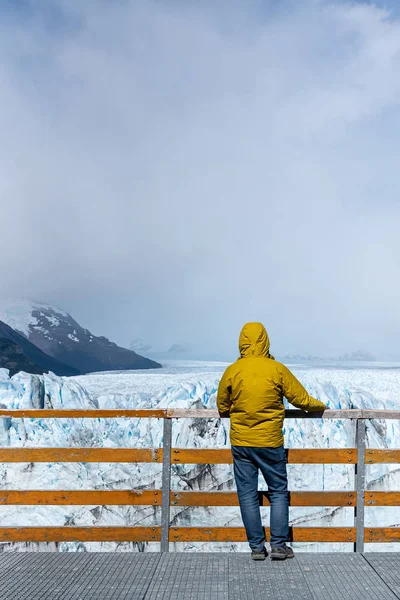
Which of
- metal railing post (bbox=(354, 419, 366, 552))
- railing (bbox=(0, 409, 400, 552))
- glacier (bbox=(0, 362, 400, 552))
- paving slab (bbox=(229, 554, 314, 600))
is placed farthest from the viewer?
glacier (bbox=(0, 362, 400, 552))

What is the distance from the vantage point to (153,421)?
18641 mm

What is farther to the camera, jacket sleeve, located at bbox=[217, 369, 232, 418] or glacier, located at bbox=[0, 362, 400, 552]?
glacier, located at bbox=[0, 362, 400, 552]

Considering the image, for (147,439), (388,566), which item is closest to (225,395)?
(388,566)

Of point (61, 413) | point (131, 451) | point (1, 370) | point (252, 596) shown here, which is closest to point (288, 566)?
point (252, 596)

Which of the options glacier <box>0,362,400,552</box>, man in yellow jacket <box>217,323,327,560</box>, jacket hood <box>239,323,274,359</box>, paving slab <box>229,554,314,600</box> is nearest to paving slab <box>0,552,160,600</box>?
paving slab <box>229,554,314,600</box>

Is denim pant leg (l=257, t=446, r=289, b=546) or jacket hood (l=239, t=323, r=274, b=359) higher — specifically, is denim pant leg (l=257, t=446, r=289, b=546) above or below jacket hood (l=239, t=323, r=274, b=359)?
below

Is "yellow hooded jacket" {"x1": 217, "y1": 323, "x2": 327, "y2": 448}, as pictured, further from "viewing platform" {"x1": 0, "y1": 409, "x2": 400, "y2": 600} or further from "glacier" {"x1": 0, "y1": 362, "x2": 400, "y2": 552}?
"glacier" {"x1": 0, "y1": 362, "x2": 400, "y2": 552}

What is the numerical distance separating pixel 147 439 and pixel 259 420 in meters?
15.1

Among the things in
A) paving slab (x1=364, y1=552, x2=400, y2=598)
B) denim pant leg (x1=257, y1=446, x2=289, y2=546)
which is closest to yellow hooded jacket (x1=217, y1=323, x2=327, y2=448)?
denim pant leg (x1=257, y1=446, x2=289, y2=546)

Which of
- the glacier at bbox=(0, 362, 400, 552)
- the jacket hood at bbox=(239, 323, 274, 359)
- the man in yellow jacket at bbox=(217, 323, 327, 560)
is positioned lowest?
the glacier at bbox=(0, 362, 400, 552)

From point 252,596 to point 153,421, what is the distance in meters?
15.1

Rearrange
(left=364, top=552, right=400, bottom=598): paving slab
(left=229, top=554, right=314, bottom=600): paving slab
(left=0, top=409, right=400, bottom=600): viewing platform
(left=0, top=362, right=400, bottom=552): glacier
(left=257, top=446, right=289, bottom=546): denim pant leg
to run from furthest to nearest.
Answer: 1. (left=0, top=362, right=400, bottom=552): glacier
2. (left=257, top=446, right=289, bottom=546): denim pant leg
3. (left=0, top=409, right=400, bottom=600): viewing platform
4. (left=364, top=552, right=400, bottom=598): paving slab
5. (left=229, top=554, right=314, bottom=600): paving slab

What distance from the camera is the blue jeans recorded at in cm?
430

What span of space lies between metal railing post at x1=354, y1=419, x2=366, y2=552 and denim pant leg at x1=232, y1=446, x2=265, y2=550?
868 millimetres
